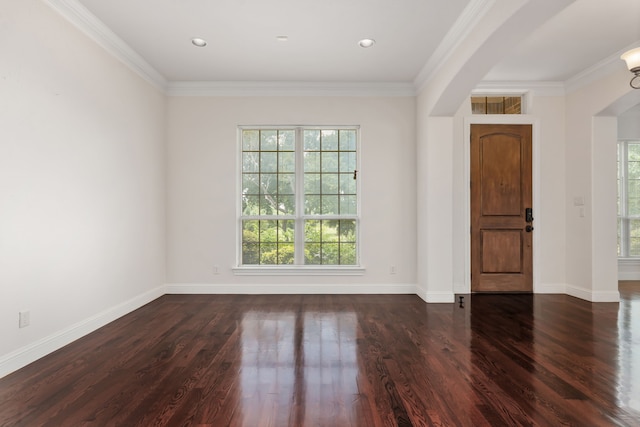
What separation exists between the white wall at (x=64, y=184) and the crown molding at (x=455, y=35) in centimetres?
356

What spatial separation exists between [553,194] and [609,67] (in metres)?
1.72

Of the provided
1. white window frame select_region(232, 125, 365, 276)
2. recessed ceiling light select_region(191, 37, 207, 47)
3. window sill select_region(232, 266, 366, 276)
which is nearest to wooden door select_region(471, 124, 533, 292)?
white window frame select_region(232, 125, 365, 276)

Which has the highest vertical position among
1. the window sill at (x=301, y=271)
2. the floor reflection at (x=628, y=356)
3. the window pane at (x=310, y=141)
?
the window pane at (x=310, y=141)

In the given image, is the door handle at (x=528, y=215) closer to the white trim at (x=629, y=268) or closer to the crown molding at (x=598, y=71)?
the crown molding at (x=598, y=71)

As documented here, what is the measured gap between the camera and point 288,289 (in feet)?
17.1

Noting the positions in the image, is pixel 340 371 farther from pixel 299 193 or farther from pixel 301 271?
pixel 299 193

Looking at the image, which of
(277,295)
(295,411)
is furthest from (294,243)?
(295,411)

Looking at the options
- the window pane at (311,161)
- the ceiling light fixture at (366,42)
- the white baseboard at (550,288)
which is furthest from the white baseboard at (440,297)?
the ceiling light fixture at (366,42)

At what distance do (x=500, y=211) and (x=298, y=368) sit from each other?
3.99 metres

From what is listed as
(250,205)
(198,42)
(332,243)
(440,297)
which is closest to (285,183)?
(250,205)

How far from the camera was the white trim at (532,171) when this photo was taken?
17.1 feet

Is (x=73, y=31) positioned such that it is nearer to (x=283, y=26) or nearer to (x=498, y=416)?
(x=283, y=26)

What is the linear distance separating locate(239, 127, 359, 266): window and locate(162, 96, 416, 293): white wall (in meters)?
0.17

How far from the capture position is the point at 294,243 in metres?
5.35
